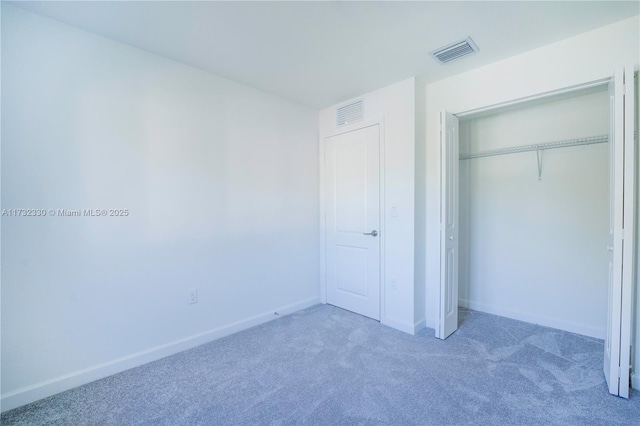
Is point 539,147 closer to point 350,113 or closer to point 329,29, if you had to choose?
point 350,113

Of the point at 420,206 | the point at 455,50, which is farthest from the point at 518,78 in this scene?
the point at 420,206

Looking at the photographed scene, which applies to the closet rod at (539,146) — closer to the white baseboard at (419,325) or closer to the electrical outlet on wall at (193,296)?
the white baseboard at (419,325)

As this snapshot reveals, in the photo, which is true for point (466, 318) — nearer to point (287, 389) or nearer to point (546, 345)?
point (546, 345)

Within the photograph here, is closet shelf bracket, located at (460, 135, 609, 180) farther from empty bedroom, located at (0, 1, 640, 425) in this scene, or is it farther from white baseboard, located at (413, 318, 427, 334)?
white baseboard, located at (413, 318, 427, 334)

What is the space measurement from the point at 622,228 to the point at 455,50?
1.77 meters

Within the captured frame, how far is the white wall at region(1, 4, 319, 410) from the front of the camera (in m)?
1.85

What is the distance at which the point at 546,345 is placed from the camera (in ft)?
8.34

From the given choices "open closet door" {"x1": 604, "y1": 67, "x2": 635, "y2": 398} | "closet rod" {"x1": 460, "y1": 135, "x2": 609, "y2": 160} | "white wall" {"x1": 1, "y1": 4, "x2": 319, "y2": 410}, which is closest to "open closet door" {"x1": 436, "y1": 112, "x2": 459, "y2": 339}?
"closet rod" {"x1": 460, "y1": 135, "x2": 609, "y2": 160}

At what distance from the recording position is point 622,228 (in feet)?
5.89

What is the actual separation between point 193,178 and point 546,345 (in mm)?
3611

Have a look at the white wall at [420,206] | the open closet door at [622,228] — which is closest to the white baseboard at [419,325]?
the white wall at [420,206]

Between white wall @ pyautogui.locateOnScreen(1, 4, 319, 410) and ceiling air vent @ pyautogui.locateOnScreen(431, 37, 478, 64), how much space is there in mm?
1770

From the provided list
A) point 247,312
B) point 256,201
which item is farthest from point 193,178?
point 247,312

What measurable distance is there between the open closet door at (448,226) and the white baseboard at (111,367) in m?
1.93
